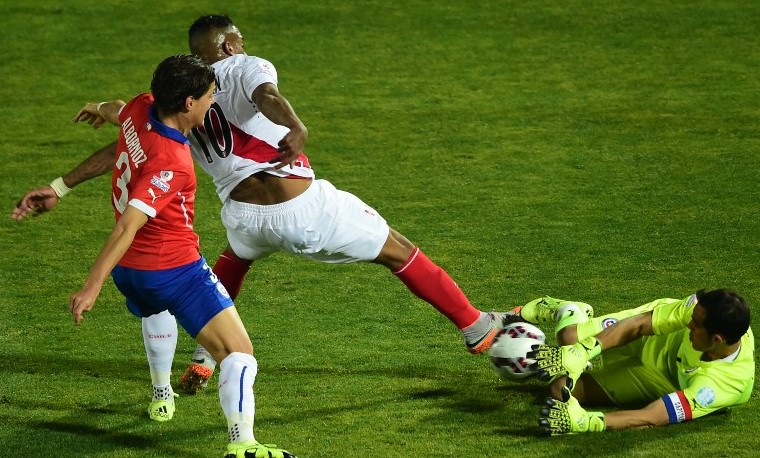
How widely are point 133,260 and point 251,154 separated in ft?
2.95

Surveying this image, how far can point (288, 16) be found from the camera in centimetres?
1345

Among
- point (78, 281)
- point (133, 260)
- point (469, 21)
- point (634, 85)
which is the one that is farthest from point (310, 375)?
point (469, 21)

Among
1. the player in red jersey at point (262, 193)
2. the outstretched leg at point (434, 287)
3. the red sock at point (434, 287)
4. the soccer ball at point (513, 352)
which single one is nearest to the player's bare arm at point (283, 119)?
the player in red jersey at point (262, 193)

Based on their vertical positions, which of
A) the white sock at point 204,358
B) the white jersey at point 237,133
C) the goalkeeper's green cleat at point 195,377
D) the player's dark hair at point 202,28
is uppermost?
the player's dark hair at point 202,28

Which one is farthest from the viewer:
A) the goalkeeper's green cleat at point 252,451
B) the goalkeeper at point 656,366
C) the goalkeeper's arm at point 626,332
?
the goalkeeper's arm at point 626,332

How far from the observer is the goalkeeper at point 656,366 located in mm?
5195

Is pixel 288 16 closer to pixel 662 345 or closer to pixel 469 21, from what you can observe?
pixel 469 21

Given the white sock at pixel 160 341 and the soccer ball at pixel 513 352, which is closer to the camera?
the white sock at pixel 160 341

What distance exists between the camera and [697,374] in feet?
17.4

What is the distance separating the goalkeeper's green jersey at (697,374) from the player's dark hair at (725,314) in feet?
0.51

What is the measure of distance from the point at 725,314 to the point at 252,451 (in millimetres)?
1991

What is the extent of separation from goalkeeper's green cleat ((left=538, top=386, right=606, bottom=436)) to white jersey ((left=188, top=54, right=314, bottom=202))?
156 centimetres

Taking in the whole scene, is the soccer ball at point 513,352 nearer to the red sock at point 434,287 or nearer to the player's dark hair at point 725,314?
the red sock at point 434,287

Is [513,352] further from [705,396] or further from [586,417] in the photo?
[705,396]
